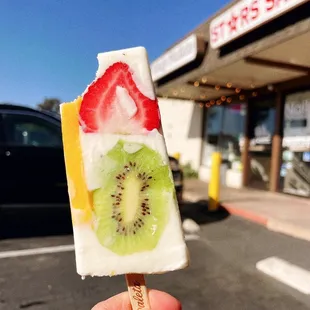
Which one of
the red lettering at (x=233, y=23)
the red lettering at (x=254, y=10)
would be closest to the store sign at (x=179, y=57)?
the red lettering at (x=233, y=23)

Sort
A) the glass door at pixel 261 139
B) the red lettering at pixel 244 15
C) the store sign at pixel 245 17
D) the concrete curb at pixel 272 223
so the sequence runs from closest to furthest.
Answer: the store sign at pixel 245 17 → the concrete curb at pixel 272 223 → the red lettering at pixel 244 15 → the glass door at pixel 261 139

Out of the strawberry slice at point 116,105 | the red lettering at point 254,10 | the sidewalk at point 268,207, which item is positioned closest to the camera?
the strawberry slice at point 116,105

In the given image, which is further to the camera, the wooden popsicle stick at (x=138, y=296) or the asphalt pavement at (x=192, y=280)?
the asphalt pavement at (x=192, y=280)

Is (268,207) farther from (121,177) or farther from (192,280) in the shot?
(121,177)

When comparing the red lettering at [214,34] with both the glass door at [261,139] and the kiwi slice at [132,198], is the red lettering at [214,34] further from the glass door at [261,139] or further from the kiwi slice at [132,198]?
the kiwi slice at [132,198]

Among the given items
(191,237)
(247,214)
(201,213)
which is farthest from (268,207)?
(191,237)

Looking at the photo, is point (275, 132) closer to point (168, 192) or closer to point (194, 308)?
point (194, 308)

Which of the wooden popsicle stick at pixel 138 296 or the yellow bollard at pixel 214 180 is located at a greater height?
the wooden popsicle stick at pixel 138 296
